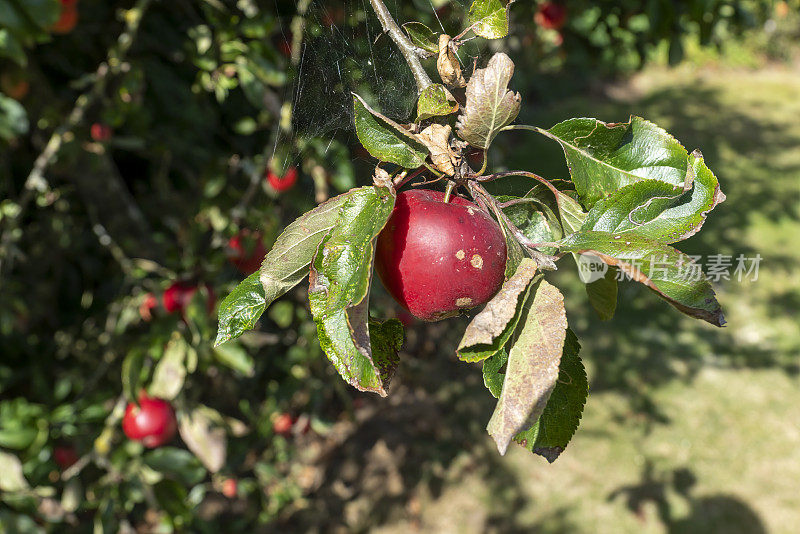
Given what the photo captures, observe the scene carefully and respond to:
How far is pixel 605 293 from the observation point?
69 cm

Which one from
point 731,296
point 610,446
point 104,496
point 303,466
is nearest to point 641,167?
point 104,496

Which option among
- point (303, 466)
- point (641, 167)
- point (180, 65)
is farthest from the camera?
point (303, 466)

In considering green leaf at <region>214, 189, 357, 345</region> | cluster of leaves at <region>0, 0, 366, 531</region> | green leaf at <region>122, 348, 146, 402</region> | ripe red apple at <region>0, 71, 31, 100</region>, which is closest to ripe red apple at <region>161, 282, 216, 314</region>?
cluster of leaves at <region>0, 0, 366, 531</region>

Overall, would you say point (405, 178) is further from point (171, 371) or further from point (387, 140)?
point (171, 371)

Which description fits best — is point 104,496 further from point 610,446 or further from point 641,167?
point 610,446

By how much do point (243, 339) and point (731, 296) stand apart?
3.51 metres

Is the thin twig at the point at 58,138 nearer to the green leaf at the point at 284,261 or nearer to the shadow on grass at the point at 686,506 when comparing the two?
the green leaf at the point at 284,261

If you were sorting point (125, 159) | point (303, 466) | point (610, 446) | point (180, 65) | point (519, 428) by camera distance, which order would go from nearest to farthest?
point (519, 428) → point (180, 65) → point (125, 159) → point (303, 466) → point (610, 446)

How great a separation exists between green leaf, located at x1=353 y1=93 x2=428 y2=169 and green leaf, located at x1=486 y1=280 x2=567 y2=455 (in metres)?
0.17

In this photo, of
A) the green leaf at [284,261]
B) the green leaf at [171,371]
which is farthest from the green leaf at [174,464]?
the green leaf at [284,261]

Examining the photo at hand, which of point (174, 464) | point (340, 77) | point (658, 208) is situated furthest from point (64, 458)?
point (658, 208)

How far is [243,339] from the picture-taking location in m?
1.71

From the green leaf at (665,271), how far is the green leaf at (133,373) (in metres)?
1.24

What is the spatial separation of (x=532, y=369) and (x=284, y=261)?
0.24 m
